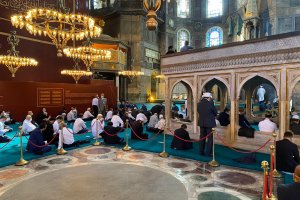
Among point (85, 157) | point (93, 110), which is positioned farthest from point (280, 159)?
point (93, 110)

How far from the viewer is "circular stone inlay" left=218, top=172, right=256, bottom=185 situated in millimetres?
4647

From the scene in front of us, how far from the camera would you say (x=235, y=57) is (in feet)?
23.4

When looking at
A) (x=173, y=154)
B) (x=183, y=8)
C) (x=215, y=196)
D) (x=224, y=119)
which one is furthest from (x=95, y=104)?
(x=183, y=8)

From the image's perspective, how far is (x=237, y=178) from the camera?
4.85 metres

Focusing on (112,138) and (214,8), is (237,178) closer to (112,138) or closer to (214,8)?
(112,138)

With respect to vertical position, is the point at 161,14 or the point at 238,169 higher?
the point at 161,14

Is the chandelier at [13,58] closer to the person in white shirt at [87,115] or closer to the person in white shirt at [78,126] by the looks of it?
the person in white shirt at [87,115]

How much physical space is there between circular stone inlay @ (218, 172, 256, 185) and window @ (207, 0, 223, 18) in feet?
93.3

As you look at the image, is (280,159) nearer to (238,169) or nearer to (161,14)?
(238,169)

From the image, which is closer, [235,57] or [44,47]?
[235,57]

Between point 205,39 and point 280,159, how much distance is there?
27.7 m

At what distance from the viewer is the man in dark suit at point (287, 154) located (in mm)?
4738

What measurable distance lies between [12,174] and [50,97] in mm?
9850

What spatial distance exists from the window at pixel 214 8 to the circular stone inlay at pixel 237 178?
1119 inches
